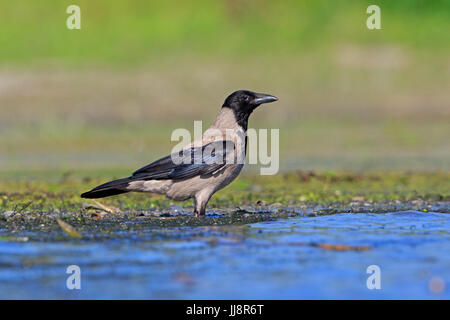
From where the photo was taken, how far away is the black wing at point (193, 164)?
9.99m

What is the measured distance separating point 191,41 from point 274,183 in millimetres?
14108

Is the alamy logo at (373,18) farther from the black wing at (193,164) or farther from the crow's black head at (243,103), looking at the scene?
the black wing at (193,164)

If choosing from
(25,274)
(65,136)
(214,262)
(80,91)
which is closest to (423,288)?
(214,262)

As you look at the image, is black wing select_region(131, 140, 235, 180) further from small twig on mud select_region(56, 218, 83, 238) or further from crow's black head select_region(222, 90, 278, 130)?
small twig on mud select_region(56, 218, 83, 238)

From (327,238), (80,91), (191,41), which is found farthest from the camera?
(191,41)

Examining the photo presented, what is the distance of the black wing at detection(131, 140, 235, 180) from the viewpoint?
9.99 m

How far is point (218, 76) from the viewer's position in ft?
83.8

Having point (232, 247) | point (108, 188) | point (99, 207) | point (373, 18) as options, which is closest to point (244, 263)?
point (232, 247)

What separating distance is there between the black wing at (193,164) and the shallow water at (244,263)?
96cm

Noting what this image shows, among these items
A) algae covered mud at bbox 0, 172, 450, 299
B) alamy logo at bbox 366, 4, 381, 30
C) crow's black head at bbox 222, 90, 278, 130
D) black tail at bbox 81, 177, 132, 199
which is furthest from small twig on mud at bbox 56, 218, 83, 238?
alamy logo at bbox 366, 4, 381, 30

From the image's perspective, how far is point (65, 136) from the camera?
21906 mm

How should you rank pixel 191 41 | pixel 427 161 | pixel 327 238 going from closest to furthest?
pixel 327 238, pixel 427 161, pixel 191 41

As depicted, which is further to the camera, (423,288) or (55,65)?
(55,65)
